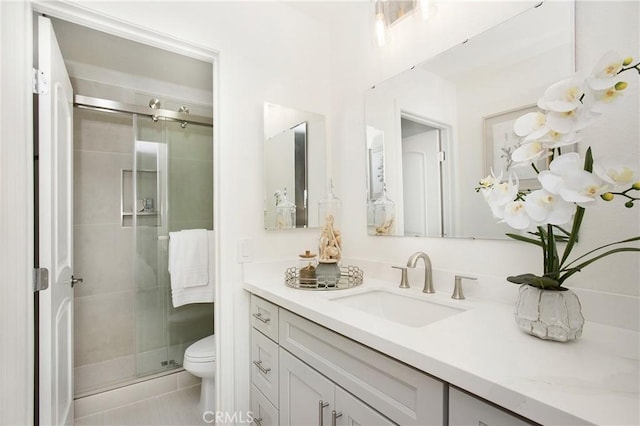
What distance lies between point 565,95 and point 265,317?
1307 millimetres

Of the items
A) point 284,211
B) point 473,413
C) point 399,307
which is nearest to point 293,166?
point 284,211

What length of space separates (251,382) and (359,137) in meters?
1.42

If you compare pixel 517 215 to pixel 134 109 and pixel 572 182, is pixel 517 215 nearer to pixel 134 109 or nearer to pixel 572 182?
pixel 572 182

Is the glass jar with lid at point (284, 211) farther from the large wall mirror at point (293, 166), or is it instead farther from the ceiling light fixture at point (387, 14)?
the ceiling light fixture at point (387, 14)

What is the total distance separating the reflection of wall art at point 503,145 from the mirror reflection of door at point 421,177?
20 centimetres

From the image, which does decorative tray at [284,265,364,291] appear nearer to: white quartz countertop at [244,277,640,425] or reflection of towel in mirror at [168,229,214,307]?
white quartz countertop at [244,277,640,425]

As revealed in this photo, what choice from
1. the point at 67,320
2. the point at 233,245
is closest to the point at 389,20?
the point at 233,245

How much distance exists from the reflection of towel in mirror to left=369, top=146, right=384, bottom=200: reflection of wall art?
4.45 feet

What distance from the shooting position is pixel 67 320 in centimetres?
164

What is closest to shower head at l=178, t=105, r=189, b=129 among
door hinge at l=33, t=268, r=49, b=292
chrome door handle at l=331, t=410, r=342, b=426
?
door hinge at l=33, t=268, r=49, b=292

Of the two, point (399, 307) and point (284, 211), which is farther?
point (284, 211)

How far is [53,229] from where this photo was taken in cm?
136

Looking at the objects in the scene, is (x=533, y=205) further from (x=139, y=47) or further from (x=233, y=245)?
(x=139, y=47)

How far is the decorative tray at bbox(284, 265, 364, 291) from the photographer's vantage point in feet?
4.62
